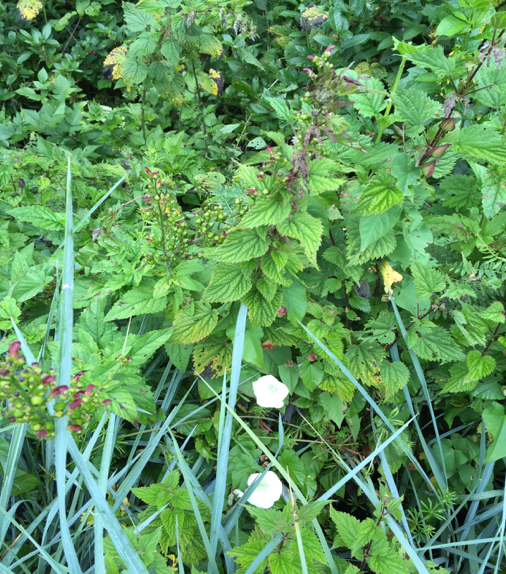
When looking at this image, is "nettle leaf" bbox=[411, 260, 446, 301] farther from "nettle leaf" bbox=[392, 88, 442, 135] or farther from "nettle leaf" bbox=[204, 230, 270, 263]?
"nettle leaf" bbox=[204, 230, 270, 263]

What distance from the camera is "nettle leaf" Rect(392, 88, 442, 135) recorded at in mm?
1273

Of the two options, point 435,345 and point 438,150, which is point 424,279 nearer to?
point 435,345

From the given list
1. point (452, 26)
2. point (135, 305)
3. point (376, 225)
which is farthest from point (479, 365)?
point (452, 26)

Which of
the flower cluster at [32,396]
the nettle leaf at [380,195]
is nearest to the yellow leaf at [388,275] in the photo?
the nettle leaf at [380,195]

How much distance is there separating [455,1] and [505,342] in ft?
7.23

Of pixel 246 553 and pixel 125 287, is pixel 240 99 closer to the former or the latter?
pixel 125 287

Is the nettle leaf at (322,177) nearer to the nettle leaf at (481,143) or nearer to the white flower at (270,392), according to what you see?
the nettle leaf at (481,143)

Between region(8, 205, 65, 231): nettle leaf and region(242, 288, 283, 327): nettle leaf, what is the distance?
107cm

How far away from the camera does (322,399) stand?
5.21 feet

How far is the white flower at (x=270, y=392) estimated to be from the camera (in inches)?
55.4

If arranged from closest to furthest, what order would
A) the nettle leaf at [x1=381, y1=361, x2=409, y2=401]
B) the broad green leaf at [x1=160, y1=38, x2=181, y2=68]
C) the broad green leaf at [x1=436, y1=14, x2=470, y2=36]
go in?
the nettle leaf at [x1=381, y1=361, x2=409, y2=401], the broad green leaf at [x1=436, y1=14, x2=470, y2=36], the broad green leaf at [x1=160, y1=38, x2=181, y2=68]

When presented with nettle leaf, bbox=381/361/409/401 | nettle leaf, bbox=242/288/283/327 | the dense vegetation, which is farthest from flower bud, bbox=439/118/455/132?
nettle leaf, bbox=381/361/409/401

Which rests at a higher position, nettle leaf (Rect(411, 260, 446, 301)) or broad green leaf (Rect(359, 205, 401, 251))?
broad green leaf (Rect(359, 205, 401, 251))

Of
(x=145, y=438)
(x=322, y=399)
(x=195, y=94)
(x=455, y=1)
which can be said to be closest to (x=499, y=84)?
(x=322, y=399)
